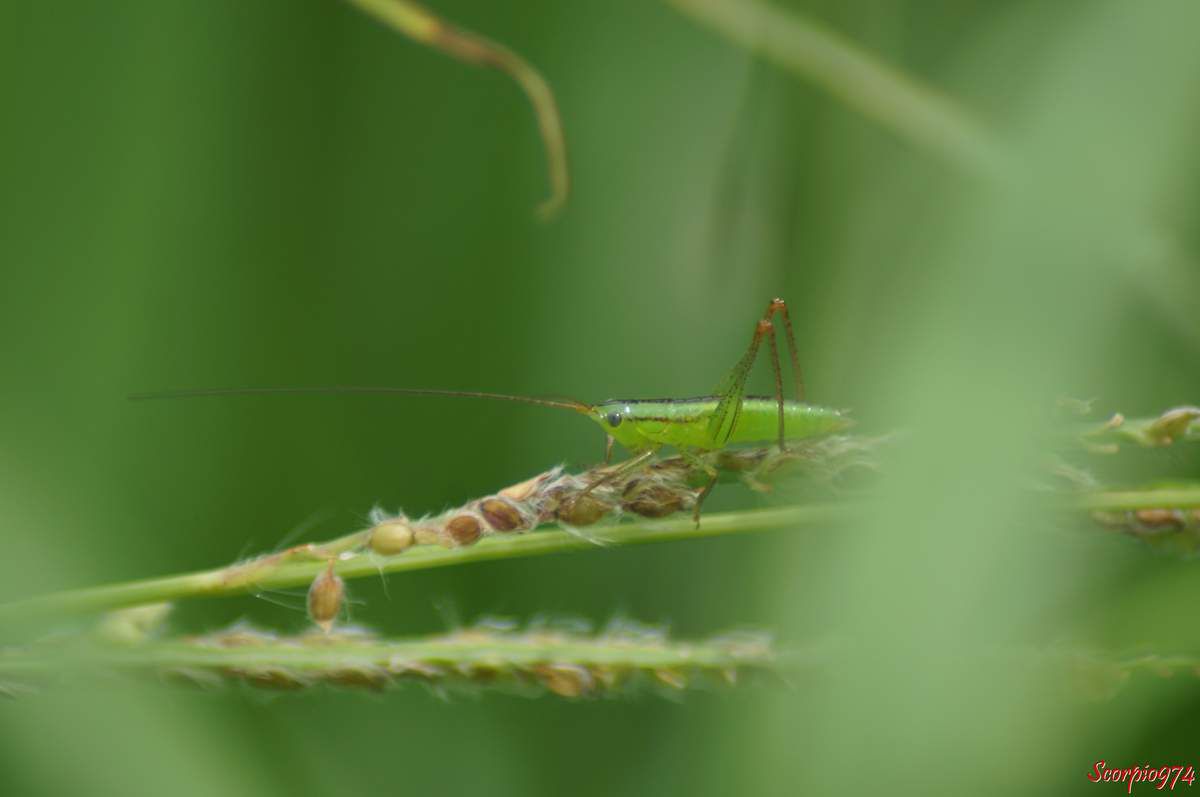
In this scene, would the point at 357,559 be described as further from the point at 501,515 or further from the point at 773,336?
the point at 773,336

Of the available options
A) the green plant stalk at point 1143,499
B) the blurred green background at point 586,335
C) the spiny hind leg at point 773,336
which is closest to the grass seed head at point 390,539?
the blurred green background at point 586,335

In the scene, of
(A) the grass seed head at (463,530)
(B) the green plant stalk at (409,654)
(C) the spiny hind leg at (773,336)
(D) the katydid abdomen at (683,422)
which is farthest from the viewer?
(D) the katydid abdomen at (683,422)

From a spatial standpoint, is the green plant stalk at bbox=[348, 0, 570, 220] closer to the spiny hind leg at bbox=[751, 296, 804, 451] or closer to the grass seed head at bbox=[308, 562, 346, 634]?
the spiny hind leg at bbox=[751, 296, 804, 451]

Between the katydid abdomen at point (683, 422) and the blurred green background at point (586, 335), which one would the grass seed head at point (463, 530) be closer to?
the blurred green background at point (586, 335)

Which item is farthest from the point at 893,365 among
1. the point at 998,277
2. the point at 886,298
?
the point at 886,298

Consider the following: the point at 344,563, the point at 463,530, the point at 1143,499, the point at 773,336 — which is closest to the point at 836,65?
the point at 773,336

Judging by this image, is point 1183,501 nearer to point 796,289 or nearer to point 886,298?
point 886,298
